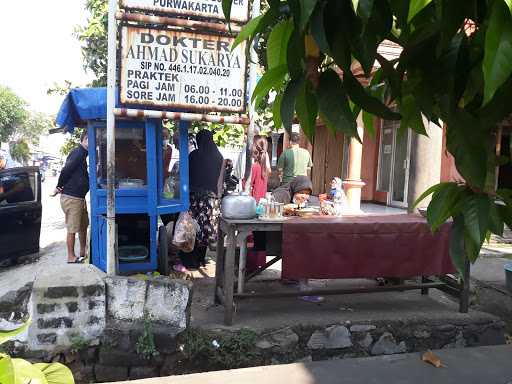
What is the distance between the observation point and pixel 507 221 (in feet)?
3.77

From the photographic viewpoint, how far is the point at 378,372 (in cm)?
344

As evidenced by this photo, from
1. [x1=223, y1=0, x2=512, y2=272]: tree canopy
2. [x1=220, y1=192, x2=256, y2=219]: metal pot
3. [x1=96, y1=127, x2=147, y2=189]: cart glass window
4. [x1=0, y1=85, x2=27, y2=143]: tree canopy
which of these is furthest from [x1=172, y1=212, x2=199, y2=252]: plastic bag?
[x1=0, y1=85, x2=27, y2=143]: tree canopy

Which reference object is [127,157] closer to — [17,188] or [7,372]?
[17,188]

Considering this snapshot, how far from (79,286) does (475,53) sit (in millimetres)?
3406

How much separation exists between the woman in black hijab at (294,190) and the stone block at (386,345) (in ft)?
5.51

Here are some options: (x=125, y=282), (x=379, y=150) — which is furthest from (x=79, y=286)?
(x=379, y=150)

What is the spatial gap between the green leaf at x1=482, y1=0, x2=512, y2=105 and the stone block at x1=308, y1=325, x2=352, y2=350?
3617mm

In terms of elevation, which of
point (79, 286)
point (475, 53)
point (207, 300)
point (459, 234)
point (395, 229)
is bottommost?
point (207, 300)

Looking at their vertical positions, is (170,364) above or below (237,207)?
below

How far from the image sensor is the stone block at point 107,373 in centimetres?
380

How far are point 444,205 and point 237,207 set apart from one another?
308cm

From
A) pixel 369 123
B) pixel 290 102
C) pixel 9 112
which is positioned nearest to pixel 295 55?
pixel 290 102

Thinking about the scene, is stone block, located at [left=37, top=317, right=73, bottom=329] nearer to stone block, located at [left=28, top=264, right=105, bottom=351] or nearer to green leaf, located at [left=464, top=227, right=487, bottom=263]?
stone block, located at [left=28, top=264, right=105, bottom=351]

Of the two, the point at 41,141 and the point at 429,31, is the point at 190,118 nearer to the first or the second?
the point at 429,31
